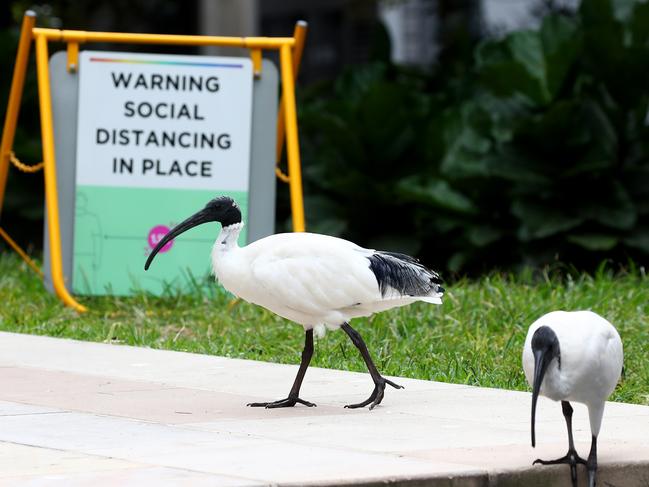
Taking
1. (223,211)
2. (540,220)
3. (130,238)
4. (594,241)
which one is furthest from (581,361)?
(540,220)

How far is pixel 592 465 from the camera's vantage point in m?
4.96

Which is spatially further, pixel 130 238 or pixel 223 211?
pixel 130 238

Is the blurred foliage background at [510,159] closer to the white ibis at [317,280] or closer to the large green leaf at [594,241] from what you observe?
the large green leaf at [594,241]

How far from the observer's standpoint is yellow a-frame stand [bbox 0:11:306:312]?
9.85m

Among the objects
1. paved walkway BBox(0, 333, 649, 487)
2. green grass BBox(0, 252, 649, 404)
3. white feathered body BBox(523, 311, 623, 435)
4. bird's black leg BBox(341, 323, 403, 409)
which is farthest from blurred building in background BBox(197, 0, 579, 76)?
white feathered body BBox(523, 311, 623, 435)

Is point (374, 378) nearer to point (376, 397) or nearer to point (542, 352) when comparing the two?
point (376, 397)

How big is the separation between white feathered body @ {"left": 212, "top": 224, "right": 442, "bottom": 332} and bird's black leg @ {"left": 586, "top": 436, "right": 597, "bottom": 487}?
1.45 m

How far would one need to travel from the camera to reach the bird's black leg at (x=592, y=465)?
16.2 feet

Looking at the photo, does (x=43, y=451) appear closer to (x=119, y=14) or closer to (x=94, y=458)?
(x=94, y=458)

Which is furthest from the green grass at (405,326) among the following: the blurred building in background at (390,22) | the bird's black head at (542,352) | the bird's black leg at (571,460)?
the blurred building in background at (390,22)

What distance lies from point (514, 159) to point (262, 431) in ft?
22.3

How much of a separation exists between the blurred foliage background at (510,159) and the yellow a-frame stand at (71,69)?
6.50 feet

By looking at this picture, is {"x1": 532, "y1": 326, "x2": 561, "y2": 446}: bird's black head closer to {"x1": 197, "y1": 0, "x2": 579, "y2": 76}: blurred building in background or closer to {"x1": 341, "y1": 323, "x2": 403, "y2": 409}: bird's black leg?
{"x1": 341, "y1": 323, "x2": 403, "y2": 409}: bird's black leg

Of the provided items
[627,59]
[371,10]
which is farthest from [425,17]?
[627,59]
